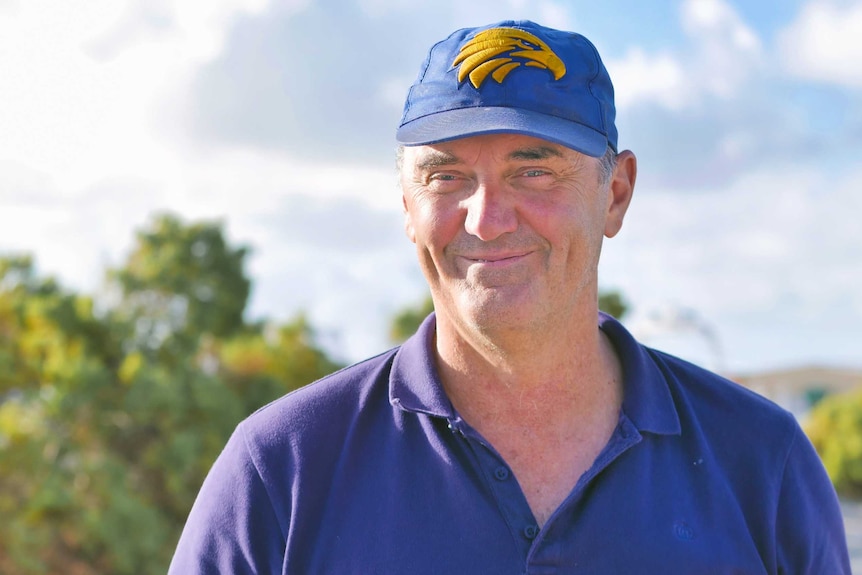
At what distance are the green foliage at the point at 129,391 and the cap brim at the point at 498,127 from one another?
25.8 ft

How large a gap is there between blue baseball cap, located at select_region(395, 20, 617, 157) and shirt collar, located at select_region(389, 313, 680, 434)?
0.43 metres

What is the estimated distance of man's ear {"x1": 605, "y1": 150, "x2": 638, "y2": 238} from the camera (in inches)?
84.8

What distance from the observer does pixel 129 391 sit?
9.96 m

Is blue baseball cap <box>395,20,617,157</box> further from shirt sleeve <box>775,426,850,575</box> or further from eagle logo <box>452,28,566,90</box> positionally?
shirt sleeve <box>775,426,850,575</box>

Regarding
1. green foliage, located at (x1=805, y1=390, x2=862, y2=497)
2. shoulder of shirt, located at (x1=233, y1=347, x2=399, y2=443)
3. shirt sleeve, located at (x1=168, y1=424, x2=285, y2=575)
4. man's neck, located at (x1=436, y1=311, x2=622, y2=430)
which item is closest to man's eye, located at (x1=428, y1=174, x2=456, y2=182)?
man's neck, located at (x1=436, y1=311, x2=622, y2=430)

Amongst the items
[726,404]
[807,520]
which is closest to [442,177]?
[726,404]

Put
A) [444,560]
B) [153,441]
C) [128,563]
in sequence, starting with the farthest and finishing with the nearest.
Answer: [153,441]
[128,563]
[444,560]

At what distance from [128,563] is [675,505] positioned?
8.08 meters

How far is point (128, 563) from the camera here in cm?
910

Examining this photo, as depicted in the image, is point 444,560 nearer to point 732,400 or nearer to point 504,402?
point 504,402

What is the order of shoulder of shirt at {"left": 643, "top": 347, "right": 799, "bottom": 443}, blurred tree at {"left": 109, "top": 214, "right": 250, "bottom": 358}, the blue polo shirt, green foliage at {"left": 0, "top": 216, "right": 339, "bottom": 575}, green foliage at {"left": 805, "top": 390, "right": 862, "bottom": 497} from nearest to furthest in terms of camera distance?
the blue polo shirt → shoulder of shirt at {"left": 643, "top": 347, "right": 799, "bottom": 443} → green foliage at {"left": 0, "top": 216, "right": 339, "bottom": 575} → blurred tree at {"left": 109, "top": 214, "right": 250, "bottom": 358} → green foliage at {"left": 805, "top": 390, "right": 862, "bottom": 497}

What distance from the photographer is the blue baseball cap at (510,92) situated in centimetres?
192

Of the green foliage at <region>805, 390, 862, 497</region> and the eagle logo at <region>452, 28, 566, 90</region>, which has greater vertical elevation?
the eagle logo at <region>452, 28, 566, 90</region>

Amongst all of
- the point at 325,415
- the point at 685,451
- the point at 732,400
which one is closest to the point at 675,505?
the point at 685,451
